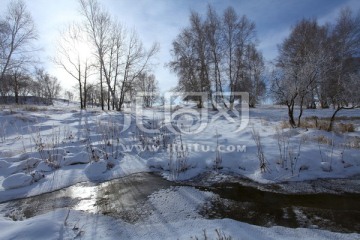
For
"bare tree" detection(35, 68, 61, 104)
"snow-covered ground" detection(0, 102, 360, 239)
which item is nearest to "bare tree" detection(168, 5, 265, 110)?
"snow-covered ground" detection(0, 102, 360, 239)

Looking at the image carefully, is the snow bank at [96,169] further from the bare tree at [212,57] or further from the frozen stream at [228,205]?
the bare tree at [212,57]

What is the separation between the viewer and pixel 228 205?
3.79 metres

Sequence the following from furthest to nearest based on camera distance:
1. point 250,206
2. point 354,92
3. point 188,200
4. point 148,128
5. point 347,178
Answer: point 148,128 → point 354,92 → point 347,178 → point 188,200 → point 250,206

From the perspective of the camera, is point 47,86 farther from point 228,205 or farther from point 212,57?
point 228,205

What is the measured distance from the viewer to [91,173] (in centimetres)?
534

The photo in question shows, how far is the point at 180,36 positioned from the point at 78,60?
9.94 m

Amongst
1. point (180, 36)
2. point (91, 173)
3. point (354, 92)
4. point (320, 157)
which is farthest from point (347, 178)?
point (180, 36)

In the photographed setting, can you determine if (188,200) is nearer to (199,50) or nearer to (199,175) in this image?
(199,175)

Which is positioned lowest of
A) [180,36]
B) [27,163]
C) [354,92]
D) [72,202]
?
[72,202]

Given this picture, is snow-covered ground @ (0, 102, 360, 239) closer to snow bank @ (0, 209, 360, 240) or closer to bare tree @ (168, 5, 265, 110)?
snow bank @ (0, 209, 360, 240)

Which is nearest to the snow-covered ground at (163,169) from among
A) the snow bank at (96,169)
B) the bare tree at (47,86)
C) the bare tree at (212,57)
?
the snow bank at (96,169)

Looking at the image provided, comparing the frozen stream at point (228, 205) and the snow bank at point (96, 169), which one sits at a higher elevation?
the snow bank at point (96, 169)

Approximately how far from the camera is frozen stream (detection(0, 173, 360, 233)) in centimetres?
325

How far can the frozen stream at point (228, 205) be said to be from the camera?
3.25 meters
